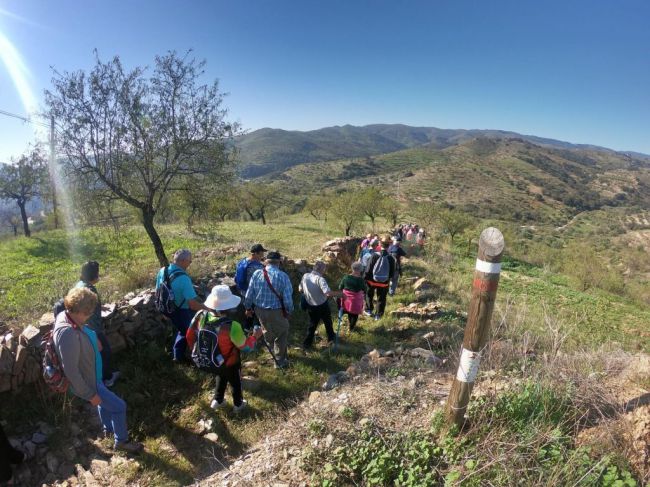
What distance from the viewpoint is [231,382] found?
16.3ft

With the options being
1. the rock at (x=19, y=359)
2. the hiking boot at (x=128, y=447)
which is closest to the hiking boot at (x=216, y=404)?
the hiking boot at (x=128, y=447)

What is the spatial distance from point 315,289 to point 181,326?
2.43 meters

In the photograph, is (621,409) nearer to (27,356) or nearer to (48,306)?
(27,356)

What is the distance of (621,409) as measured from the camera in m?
3.49

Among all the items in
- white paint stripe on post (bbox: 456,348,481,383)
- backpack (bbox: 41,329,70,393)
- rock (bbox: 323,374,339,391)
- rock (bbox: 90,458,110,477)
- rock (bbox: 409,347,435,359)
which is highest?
white paint stripe on post (bbox: 456,348,481,383)

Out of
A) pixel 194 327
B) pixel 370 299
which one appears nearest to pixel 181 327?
pixel 194 327

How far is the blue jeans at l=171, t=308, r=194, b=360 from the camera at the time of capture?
5906mm

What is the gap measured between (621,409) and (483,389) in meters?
1.25

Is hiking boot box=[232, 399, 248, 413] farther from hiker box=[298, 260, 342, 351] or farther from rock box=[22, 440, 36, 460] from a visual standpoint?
rock box=[22, 440, 36, 460]

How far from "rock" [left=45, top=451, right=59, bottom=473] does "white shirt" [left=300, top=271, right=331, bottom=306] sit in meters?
4.17

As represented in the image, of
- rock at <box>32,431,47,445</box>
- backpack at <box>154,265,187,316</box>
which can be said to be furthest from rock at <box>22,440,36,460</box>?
backpack at <box>154,265,187,316</box>

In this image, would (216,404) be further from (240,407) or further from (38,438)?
(38,438)

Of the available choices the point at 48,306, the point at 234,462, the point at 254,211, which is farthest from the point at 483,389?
the point at 254,211

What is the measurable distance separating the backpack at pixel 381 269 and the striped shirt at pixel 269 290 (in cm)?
338
